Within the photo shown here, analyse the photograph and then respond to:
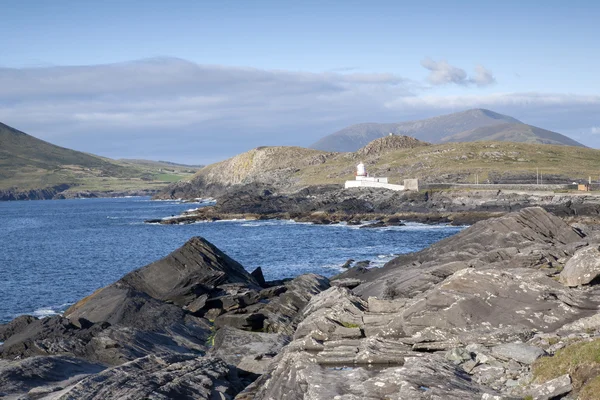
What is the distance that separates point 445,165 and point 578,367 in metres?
129

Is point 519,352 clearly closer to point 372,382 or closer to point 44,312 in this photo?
point 372,382

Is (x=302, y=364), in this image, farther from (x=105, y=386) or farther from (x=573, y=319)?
(x=573, y=319)

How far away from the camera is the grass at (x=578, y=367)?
10664 mm

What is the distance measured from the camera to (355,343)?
16656mm

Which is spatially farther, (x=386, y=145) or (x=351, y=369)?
(x=386, y=145)

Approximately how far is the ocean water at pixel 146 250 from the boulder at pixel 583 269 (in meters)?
28.4

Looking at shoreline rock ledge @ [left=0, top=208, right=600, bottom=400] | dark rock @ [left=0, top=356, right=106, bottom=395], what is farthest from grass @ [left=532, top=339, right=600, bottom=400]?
dark rock @ [left=0, top=356, right=106, bottom=395]

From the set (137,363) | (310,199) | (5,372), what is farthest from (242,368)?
(310,199)

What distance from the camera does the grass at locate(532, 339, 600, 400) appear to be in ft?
35.0

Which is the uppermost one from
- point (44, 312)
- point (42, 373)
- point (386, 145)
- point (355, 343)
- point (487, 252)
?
point (386, 145)

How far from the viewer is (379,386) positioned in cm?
1228

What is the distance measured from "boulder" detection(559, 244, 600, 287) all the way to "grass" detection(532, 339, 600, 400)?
7.28m

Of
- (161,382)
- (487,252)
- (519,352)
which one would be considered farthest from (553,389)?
(487,252)

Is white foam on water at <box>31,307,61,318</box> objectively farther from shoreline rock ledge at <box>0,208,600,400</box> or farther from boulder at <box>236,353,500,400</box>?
boulder at <box>236,353,500,400</box>
